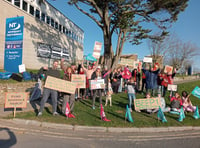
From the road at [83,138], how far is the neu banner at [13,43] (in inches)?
255

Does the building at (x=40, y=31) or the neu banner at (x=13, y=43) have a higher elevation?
the building at (x=40, y=31)

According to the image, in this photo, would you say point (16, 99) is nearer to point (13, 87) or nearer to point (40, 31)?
point (13, 87)

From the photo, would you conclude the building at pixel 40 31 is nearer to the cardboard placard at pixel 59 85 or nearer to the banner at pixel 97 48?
the banner at pixel 97 48

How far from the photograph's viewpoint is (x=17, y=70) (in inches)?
408

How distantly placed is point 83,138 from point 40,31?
Answer: 21906 millimetres

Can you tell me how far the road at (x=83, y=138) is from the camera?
12.2 ft

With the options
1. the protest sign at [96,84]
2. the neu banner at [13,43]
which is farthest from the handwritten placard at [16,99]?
the neu banner at [13,43]

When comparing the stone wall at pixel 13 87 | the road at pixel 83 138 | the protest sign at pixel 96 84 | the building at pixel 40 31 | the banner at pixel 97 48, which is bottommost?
the road at pixel 83 138

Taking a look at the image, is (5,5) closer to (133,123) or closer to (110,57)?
(110,57)

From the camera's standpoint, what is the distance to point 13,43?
1030 centimetres

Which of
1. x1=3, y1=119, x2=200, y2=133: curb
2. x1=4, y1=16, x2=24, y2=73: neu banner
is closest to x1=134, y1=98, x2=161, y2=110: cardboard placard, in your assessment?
x1=3, y1=119, x2=200, y2=133: curb

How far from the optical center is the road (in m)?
3.72

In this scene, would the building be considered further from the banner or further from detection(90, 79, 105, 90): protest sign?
detection(90, 79, 105, 90): protest sign

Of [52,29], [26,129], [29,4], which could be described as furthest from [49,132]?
[52,29]
